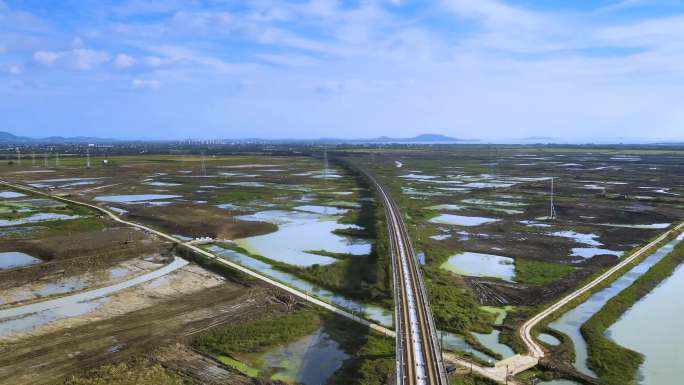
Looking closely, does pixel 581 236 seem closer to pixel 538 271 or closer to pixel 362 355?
pixel 538 271

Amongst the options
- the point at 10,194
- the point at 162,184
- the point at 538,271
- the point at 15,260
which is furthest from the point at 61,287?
the point at 162,184

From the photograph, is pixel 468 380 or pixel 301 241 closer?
pixel 468 380

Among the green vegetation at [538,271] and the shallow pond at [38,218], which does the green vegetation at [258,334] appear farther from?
the shallow pond at [38,218]

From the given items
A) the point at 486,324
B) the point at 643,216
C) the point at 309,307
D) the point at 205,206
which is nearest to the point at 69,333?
the point at 309,307

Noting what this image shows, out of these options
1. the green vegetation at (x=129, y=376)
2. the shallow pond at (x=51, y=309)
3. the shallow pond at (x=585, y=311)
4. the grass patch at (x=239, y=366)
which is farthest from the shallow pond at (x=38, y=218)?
the shallow pond at (x=585, y=311)

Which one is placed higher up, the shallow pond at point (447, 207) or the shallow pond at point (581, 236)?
the shallow pond at point (447, 207)

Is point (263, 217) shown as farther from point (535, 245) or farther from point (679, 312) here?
point (679, 312)

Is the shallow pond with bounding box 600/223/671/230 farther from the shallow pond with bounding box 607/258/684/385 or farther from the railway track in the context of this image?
the railway track
